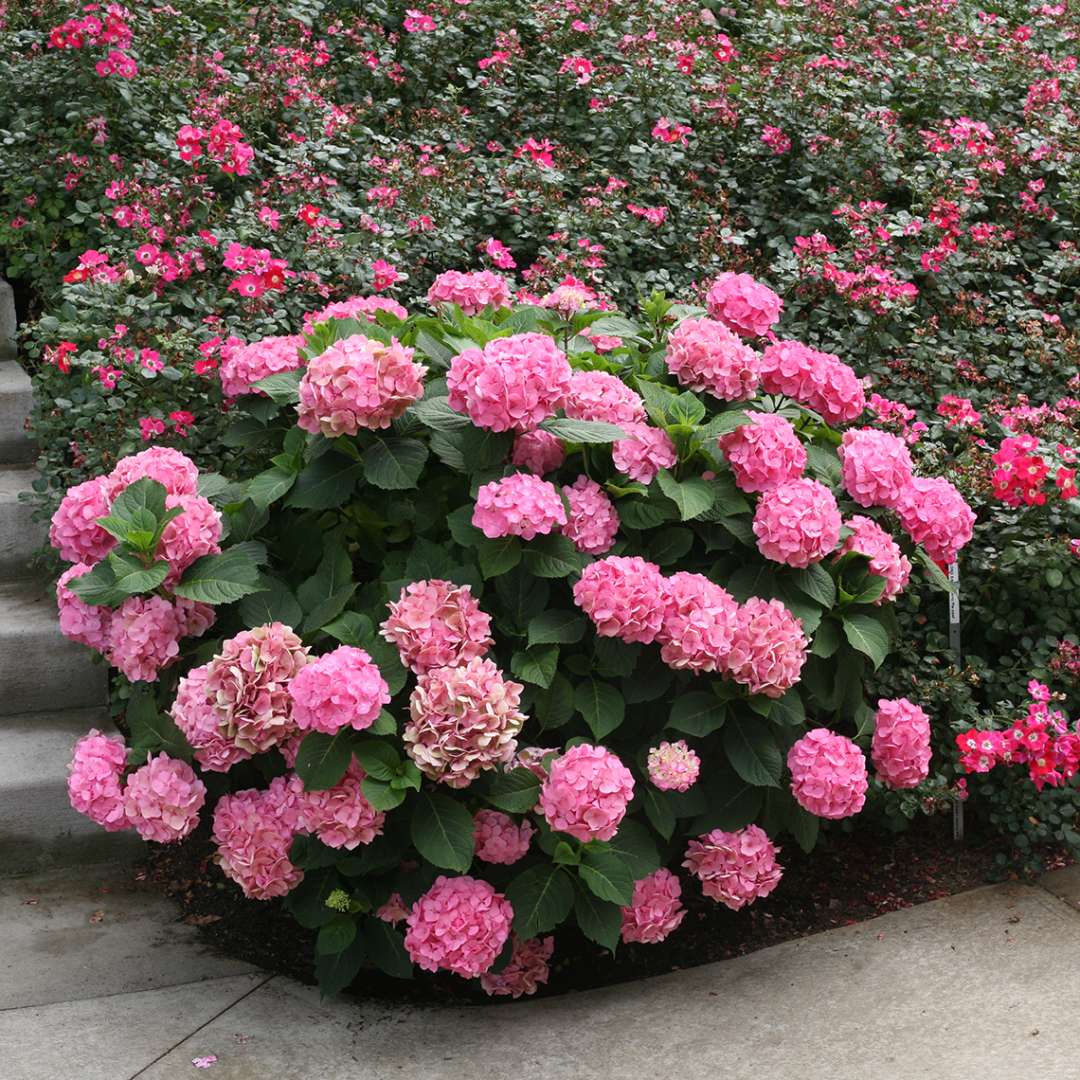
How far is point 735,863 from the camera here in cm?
271

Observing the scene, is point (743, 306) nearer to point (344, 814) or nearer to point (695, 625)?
point (695, 625)

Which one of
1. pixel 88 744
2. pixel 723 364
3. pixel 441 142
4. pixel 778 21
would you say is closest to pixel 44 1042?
pixel 88 744

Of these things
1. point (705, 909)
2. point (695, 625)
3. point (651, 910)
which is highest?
point (695, 625)

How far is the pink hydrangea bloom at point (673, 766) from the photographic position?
2.53 metres

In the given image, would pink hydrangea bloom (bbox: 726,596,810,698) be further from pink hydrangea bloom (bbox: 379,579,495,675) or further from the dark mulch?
the dark mulch

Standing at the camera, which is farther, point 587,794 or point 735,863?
point 735,863

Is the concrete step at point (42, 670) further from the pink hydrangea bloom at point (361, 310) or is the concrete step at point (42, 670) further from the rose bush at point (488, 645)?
the pink hydrangea bloom at point (361, 310)

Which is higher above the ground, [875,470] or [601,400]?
[601,400]

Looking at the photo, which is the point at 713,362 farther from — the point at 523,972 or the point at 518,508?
the point at 523,972

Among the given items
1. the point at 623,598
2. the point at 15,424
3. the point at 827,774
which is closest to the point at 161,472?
the point at 623,598

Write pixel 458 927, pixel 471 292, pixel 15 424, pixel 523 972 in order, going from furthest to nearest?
A: 1. pixel 15 424
2. pixel 471 292
3. pixel 523 972
4. pixel 458 927

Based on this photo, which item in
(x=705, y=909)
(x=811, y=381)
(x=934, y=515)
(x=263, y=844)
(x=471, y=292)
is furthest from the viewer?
(x=471, y=292)

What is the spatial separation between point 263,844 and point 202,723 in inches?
10.9

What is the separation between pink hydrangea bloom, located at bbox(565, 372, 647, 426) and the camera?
272cm
